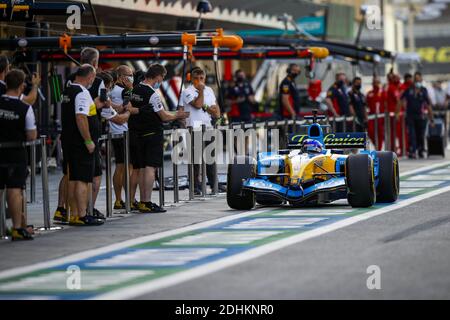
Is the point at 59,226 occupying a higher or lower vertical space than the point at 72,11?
lower

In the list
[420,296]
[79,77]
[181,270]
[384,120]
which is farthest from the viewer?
[384,120]

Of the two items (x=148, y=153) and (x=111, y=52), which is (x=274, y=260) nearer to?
(x=148, y=153)

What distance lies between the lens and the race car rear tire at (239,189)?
1891cm

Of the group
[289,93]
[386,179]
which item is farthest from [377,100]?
[386,179]

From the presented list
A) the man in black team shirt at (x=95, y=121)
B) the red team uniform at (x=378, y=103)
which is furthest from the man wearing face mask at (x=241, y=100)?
the man in black team shirt at (x=95, y=121)

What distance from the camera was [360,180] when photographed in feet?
59.6

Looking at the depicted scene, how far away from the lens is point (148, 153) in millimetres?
18812

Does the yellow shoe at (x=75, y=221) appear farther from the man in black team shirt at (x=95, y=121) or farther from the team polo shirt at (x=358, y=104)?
the team polo shirt at (x=358, y=104)

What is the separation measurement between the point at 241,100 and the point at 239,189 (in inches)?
577

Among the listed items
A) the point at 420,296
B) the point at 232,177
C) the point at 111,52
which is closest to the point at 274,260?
the point at 420,296

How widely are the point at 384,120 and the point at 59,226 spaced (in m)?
15.7

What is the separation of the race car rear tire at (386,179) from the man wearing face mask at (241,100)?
1417 cm

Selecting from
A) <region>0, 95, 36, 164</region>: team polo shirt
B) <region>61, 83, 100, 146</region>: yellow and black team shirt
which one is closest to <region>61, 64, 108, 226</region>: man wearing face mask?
<region>61, 83, 100, 146</region>: yellow and black team shirt

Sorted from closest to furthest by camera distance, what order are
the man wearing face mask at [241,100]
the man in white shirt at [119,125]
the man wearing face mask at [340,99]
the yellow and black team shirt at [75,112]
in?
the yellow and black team shirt at [75,112] → the man in white shirt at [119,125] → the man wearing face mask at [340,99] → the man wearing face mask at [241,100]
